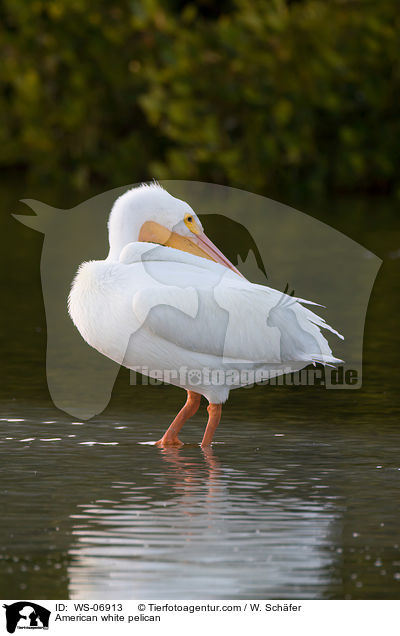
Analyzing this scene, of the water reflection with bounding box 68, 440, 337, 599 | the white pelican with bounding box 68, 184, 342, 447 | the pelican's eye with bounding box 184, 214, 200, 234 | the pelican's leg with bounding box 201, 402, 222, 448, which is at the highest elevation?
the pelican's eye with bounding box 184, 214, 200, 234

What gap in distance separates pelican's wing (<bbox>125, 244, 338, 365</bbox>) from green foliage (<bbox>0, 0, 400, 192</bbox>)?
635 inches

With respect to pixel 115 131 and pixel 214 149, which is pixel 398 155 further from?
pixel 115 131

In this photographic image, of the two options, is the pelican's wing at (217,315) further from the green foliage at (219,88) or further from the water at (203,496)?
the green foliage at (219,88)

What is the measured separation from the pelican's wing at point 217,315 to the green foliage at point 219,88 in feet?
52.9

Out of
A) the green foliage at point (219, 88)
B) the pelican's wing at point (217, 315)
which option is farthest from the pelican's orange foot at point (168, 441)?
the green foliage at point (219, 88)

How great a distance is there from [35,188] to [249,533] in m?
21.5

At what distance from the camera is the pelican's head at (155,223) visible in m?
7.39

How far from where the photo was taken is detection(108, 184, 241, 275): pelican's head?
24.2 feet

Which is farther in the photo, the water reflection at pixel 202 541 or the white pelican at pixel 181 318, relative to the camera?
the white pelican at pixel 181 318

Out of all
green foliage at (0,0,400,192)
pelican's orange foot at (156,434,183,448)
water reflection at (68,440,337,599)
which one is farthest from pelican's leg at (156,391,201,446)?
green foliage at (0,0,400,192)

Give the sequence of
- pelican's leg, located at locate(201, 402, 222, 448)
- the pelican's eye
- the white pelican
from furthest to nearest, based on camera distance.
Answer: the pelican's eye < pelican's leg, located at locate(201, 402, 222, 448) < the white pelican
